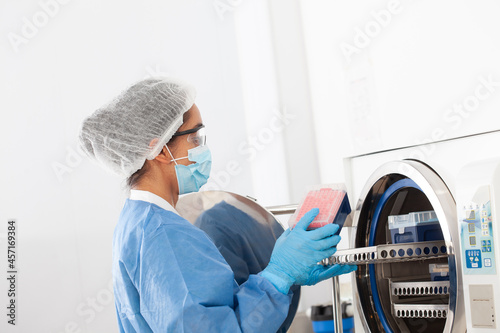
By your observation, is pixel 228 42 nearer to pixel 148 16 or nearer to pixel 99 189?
pixel 148 16

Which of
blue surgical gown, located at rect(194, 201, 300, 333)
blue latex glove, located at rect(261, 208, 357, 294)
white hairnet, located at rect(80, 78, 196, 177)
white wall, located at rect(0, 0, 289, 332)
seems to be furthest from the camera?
white wall, located at rect(0, 0, 289, 332)

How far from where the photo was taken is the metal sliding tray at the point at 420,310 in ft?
5.21

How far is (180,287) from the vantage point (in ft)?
4.78

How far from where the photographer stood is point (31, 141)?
2.80m

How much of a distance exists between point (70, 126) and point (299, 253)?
1.72 meters

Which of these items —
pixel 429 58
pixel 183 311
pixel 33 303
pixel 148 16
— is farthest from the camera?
pixel 148 16

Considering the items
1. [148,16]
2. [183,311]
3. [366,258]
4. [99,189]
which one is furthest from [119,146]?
[148,16]

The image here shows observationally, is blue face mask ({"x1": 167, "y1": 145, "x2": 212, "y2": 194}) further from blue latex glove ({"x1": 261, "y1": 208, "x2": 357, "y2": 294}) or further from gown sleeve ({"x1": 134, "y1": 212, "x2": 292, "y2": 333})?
blue latex glove ({"x1": 261, "y1": 208, "x2": 357, "y2": 294})

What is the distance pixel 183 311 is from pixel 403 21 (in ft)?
3.56

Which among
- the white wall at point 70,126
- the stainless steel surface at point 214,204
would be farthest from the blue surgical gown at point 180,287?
the white wall at point 70,126

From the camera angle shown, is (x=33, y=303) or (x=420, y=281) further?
(x=33, y=303)

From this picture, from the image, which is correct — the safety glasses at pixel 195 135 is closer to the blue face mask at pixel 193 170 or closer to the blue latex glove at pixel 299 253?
the blue face mask at pixel 193 170

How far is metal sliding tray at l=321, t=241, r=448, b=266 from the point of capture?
1.46 meters

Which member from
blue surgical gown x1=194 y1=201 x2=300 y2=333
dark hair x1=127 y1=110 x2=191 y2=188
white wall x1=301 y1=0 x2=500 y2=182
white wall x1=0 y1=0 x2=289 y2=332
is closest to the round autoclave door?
white wall x1=301 y1=0 x2=500 y2=182
